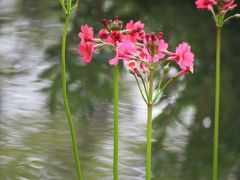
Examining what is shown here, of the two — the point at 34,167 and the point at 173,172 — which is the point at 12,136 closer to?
the point at 34,167

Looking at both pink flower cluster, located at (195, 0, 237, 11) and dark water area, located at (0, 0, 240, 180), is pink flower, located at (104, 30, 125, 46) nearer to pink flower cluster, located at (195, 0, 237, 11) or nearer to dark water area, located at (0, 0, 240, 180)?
pink flower cluster, located at (195, 0, 237, 11)

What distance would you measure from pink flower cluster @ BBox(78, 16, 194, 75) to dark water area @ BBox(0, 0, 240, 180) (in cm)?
77

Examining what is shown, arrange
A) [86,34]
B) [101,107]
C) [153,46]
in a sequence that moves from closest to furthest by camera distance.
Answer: [153,46] < [86,34] < [101,107]

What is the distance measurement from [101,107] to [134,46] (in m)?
1.30

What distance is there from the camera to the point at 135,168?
190 cm

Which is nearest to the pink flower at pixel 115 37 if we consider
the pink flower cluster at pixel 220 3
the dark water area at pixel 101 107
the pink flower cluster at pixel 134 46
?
the pink flower cluster at pixel 134 46

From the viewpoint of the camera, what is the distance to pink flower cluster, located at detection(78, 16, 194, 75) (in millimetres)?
1045

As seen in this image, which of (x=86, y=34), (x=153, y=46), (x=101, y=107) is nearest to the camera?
(x=153, y=46)

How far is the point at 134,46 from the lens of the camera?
1.06 m

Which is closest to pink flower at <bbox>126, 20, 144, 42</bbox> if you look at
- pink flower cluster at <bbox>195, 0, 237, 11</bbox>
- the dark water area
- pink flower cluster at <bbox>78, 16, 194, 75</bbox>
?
pink flower cluster at <bbox>78, 16, 194, 75</bbox>

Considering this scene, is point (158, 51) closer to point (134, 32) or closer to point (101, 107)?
point (134, 32)

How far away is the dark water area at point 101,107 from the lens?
1916mm

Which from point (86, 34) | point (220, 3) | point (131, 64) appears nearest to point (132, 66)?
point (131, 64)

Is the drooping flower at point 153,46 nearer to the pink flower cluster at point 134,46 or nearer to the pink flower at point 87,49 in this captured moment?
the pink flower cluster at point 134,46
